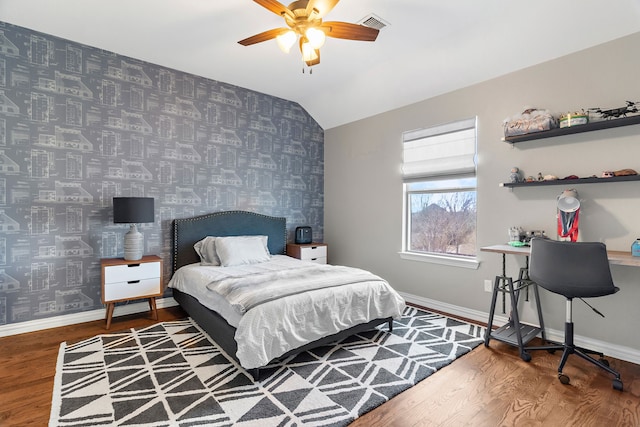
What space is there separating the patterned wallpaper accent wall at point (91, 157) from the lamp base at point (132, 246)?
0.29 metres

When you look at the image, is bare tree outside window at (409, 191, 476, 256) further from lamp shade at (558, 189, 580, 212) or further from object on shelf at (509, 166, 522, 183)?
lamp shade at (558, 189, 580, 212)

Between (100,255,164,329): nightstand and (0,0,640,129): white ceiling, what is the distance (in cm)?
226

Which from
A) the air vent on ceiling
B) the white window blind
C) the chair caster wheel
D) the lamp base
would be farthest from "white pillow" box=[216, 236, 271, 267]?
the chair caster wheel

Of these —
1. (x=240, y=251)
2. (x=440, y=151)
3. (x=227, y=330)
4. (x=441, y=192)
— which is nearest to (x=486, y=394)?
(x=227, y=330)

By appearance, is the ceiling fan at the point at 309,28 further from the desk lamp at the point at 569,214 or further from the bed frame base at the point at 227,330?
the bed frame base at the point at 227,330

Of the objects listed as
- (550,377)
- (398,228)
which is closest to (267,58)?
(398,228)

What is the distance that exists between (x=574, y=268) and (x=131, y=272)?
3.84 meters

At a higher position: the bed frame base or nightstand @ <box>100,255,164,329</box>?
nightstand @ <box>100,255,164,329</box>

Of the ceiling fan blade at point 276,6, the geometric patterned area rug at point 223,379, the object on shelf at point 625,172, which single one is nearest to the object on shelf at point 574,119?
the object on shelf at point 625,172

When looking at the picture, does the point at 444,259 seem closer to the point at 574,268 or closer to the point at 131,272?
the point at 574,268

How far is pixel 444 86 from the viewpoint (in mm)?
3602

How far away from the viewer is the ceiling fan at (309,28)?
7.10ft

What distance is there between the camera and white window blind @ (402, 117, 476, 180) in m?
3.51

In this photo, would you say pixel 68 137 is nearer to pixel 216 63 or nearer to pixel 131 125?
pixel 131 125
